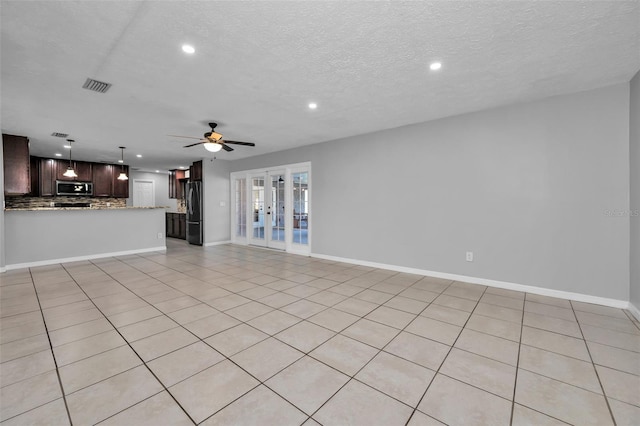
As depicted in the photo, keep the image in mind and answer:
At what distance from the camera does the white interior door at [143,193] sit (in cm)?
996

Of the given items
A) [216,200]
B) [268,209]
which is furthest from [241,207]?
[268,209]

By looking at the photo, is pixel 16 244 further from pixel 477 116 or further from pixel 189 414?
pixel 477 116

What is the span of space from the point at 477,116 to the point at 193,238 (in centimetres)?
737

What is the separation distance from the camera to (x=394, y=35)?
6.93 ft

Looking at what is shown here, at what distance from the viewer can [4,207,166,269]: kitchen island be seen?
4.75 metres

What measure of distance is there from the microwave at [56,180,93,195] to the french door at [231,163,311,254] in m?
4.17

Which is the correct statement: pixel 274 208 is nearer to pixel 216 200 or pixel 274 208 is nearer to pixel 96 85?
pixel 216 200

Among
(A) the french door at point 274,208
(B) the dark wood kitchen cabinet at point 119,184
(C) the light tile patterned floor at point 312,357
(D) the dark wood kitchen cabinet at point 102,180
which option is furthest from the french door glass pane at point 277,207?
(D) the dark wood kitchen cabinet at point 102,180

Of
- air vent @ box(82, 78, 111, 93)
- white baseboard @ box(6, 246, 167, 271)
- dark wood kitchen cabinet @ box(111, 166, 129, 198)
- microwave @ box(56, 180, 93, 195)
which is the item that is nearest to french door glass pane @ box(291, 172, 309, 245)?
white baseboard @ box(6, 246, 167, 271)

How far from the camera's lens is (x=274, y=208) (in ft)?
22.2

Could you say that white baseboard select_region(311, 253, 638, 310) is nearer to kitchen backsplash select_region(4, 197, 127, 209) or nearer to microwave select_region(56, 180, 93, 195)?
microwave select_region(56, 180, 93, 195)

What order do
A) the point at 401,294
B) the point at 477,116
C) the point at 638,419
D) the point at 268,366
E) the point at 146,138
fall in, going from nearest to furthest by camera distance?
the point at 638,419 < the point at 268,366 < the point at 401,294 < the point at 477,116 < the point at 146,138

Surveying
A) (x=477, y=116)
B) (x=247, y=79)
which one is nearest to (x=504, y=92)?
(x=477, y=116)

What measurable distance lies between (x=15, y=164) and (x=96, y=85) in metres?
3.64
